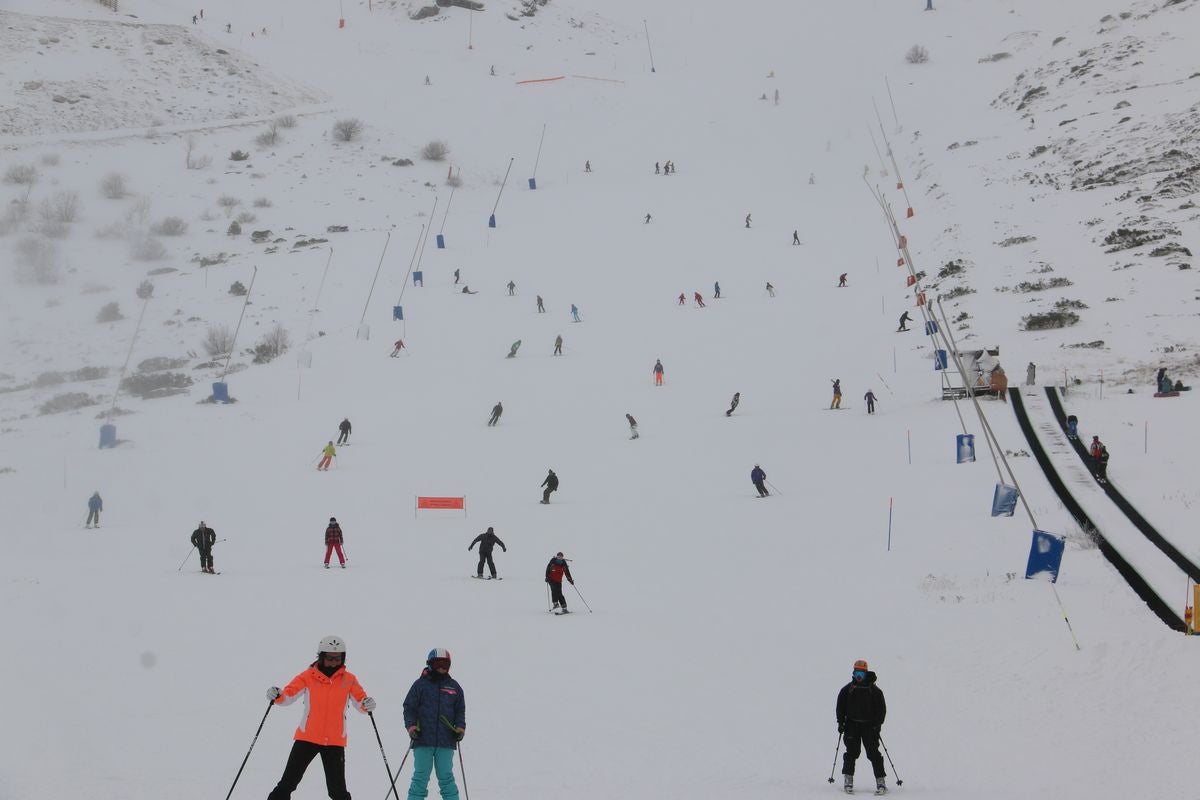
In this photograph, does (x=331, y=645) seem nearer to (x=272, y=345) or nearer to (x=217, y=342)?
(x=272, y=345)

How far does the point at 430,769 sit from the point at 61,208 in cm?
5973

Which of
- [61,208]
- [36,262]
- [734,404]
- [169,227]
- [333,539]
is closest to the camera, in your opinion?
[333,539]

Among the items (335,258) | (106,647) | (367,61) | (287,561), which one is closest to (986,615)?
(106,647)

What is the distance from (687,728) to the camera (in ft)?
39.5

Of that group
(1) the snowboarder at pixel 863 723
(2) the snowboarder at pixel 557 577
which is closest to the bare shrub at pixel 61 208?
(2) the snowboarder at pixel 557 577

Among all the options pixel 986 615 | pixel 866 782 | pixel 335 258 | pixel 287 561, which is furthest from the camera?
pixel 335 258

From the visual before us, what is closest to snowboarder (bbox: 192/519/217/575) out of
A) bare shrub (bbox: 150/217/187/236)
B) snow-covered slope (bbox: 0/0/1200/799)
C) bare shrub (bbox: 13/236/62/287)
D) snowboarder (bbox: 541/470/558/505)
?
snow-covered slope (bbox: 0/0/1200/799)

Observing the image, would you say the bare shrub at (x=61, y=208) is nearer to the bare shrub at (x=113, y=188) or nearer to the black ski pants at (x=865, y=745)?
the bare shrub at (x=113, y=188)

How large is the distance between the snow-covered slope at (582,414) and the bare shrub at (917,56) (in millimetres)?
1959

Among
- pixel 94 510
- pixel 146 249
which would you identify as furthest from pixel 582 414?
pixel 146 249

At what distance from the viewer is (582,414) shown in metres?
37.0

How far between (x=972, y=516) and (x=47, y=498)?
2551 centimetres

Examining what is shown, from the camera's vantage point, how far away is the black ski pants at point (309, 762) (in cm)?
754

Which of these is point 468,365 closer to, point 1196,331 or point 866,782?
point 1196,331
